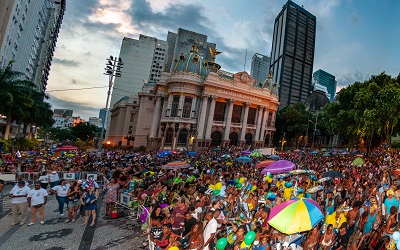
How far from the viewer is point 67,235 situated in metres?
8.90

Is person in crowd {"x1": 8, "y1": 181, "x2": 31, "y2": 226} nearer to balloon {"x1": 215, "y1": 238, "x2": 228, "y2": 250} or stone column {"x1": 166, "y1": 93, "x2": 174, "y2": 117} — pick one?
balloon {"x1": 215, "y1": 238, "x2": 228, "y2": 250}

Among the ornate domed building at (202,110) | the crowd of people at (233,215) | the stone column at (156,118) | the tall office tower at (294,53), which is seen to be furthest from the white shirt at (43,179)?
the tall office tower at (294,53)

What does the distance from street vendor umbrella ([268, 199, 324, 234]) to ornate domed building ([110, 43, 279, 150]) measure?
41210 mm

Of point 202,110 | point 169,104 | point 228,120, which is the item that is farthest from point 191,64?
point 228,120

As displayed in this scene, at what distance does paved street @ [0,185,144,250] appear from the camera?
805 centimetres

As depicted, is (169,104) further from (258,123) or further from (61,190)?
(61,190)

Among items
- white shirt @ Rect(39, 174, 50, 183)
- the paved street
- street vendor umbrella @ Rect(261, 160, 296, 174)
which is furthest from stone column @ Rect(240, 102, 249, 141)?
the paved street

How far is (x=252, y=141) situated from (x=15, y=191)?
4921 centimetres

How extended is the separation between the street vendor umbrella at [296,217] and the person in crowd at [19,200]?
8938 millimetres

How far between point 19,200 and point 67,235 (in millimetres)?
2437

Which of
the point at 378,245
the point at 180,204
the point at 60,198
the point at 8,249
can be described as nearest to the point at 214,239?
the point at 180,204

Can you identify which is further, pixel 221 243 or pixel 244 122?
pixel 244 122

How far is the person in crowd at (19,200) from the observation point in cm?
956

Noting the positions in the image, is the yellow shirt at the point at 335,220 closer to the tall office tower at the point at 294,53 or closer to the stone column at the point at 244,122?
the stone column at the point at 244,122
